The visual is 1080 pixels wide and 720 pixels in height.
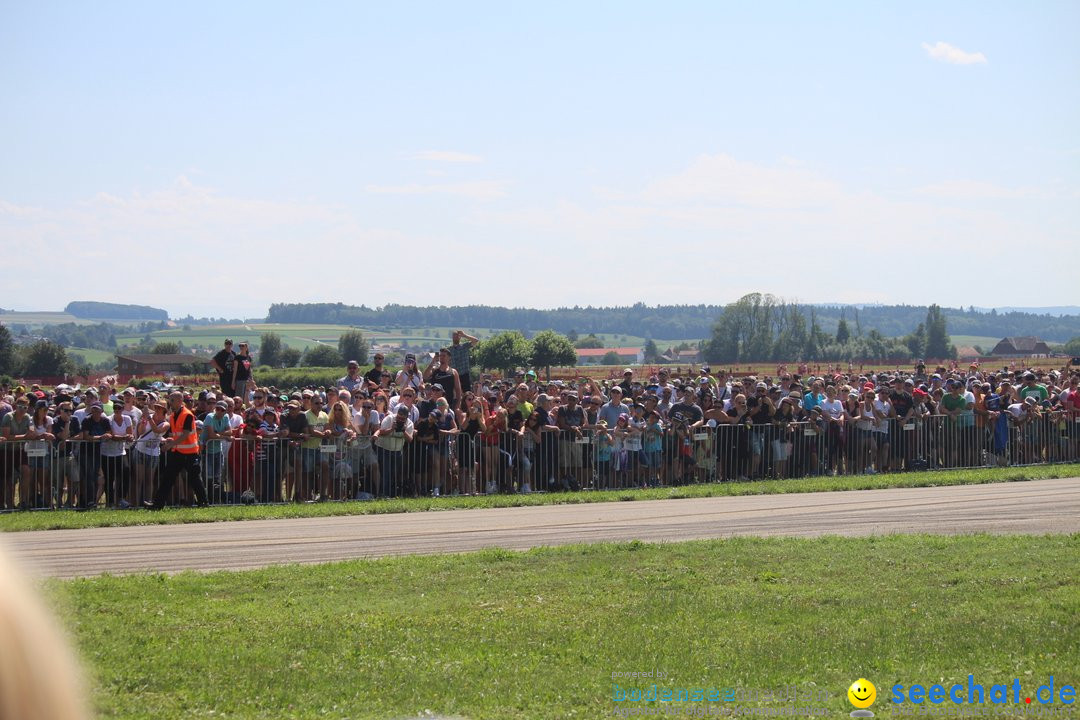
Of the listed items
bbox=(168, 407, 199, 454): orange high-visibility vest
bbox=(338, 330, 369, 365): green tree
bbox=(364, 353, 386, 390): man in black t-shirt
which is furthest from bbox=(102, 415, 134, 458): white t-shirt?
bbox=(338, 330, 369, 365): green tree

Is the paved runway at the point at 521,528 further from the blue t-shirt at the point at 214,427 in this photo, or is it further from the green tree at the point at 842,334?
the green tree at the point at 842,334

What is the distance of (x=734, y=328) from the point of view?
138500 mm

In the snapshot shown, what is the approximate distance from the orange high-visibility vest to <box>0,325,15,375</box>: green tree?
192ft

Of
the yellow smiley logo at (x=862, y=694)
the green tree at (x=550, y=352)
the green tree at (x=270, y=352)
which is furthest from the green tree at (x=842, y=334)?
the yellow smiley logo at (x=862, y=694)

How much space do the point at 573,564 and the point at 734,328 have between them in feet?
421

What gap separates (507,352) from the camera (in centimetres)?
7444

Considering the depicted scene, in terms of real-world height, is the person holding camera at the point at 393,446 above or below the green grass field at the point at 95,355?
above

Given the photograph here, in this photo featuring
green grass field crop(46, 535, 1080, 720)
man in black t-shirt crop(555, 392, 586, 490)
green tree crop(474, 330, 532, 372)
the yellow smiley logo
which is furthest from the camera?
green tree crop(474, 330, 532, 372)

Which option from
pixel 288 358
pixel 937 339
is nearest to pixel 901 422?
pixel 288 358

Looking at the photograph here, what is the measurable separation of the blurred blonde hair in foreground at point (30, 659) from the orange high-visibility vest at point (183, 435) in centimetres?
1751

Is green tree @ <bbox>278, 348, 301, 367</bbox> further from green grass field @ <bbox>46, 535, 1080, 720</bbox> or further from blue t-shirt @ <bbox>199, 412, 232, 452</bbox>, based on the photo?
green grass field @ <bbox>46, 535, 1080, 720</bbox>

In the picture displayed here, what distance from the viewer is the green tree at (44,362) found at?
72250mm

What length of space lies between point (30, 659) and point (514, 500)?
18.3 metres

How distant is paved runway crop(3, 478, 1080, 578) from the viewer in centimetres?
1371
